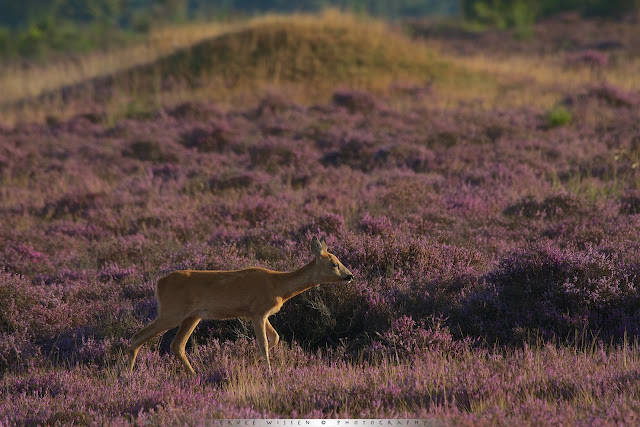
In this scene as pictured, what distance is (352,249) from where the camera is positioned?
274 inches

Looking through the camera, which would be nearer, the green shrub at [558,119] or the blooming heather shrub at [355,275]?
the blooming heather shrub at [355,275]

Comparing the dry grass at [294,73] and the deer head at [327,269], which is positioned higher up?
the deer head at [327,269]

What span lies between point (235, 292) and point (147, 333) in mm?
733

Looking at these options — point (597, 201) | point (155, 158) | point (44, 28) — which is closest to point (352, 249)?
point (597, 201)

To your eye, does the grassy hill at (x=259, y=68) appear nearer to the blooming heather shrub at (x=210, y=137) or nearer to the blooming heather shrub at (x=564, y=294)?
the blooming heather shrub at (x=210, y=137)

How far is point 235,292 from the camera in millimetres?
4859

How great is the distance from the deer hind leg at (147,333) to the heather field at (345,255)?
17cm

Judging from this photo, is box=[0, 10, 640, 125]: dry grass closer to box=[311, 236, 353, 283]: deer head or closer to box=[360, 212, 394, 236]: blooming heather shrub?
box=[360, 212, 394, 236]: blooming heather shrub

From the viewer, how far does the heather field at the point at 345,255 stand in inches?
174

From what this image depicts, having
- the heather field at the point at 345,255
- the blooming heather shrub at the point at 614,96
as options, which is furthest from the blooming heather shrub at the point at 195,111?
the blooming heather shrub at the point at 614,96

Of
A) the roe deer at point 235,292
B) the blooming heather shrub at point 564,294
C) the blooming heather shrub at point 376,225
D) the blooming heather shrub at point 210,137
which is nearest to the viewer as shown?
the roe deer at point 235,292

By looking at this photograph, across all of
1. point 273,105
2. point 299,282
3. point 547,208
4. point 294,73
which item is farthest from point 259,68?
point 299,282

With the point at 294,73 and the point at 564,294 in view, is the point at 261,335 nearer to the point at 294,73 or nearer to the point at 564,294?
the point at 564,294

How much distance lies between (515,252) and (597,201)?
3.20 meters
